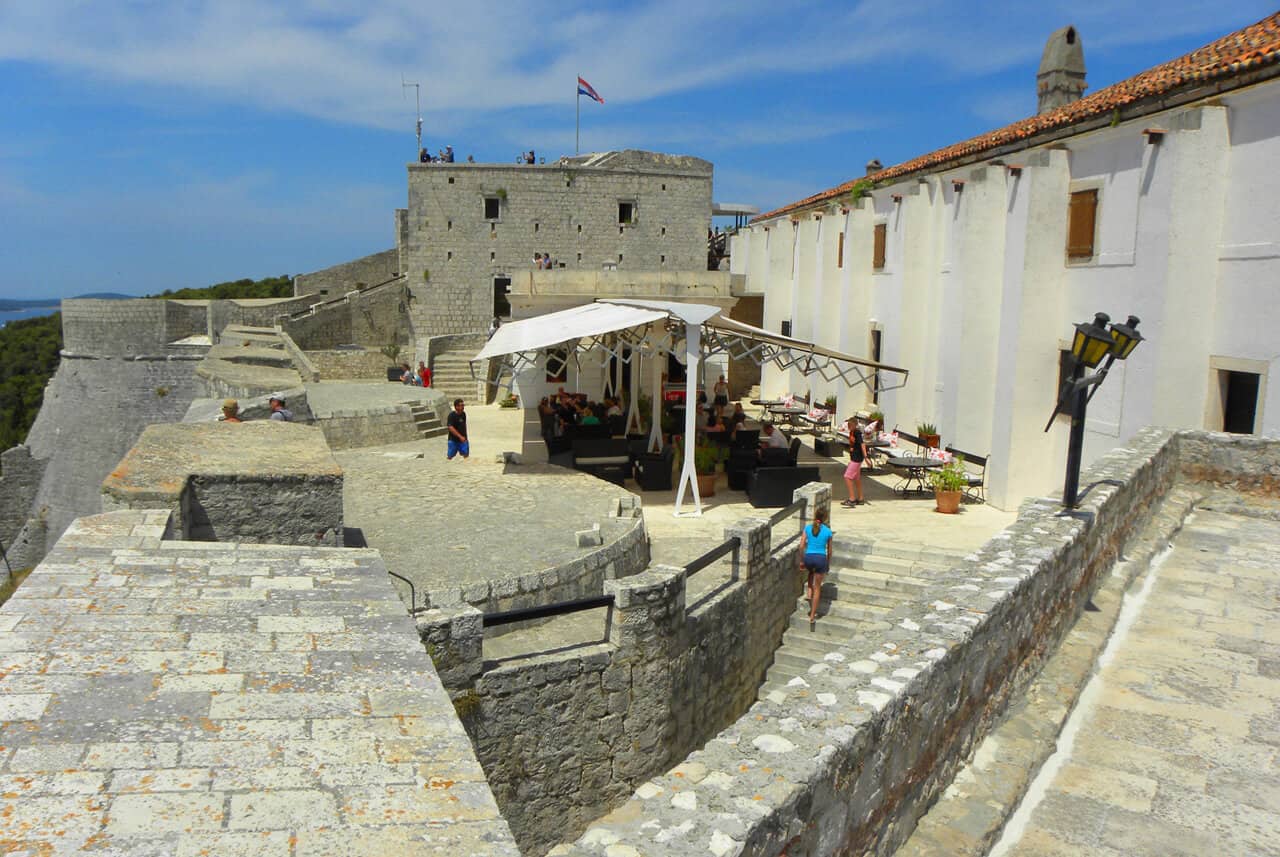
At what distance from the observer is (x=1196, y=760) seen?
445 centimetres

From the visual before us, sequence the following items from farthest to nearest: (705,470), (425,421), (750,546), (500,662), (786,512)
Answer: (425,421)
(705,470)
(786,512)
(750,546)
(500,662)

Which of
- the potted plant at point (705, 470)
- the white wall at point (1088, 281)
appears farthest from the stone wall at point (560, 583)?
the white wall at point (1088, 281)

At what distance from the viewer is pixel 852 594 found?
35.7ft

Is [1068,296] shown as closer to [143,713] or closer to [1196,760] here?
[1196,760]

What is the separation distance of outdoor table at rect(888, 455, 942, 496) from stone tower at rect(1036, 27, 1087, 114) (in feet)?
32.1

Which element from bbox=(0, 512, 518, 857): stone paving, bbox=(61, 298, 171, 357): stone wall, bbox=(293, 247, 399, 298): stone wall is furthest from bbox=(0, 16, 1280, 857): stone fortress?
bbox=(293, 247, 399, 298): stone wall

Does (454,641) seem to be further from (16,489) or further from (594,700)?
(16,489)

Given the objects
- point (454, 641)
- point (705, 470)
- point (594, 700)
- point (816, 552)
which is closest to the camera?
point (454, 641)

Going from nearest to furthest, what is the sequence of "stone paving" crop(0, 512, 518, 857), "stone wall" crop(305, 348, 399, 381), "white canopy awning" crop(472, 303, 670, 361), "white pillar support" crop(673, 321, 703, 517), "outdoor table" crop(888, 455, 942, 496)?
1. "stone paving" crop(0, 512, 518, 857)
2. "white pillar support" crop(673, 321, 703, 517)
3. "white canopy awning" crop(472, 303, 670, 361)
4. "outdoor table" crop(888, 455, 942, 496)
5. "stone wall" crop(305, 348, 399, 381)

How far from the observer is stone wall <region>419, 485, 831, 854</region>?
6.74 meters

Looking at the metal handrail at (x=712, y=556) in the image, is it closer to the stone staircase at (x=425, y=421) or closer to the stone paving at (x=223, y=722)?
the stone paving at (x=223, y=722)

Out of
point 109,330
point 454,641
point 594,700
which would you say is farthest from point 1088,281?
point 109,330

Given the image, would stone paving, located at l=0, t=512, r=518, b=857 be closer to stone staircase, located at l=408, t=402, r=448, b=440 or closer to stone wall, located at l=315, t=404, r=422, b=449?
stone wall, located at l=315, t=404, r=422, b=449

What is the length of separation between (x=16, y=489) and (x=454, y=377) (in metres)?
14.1
